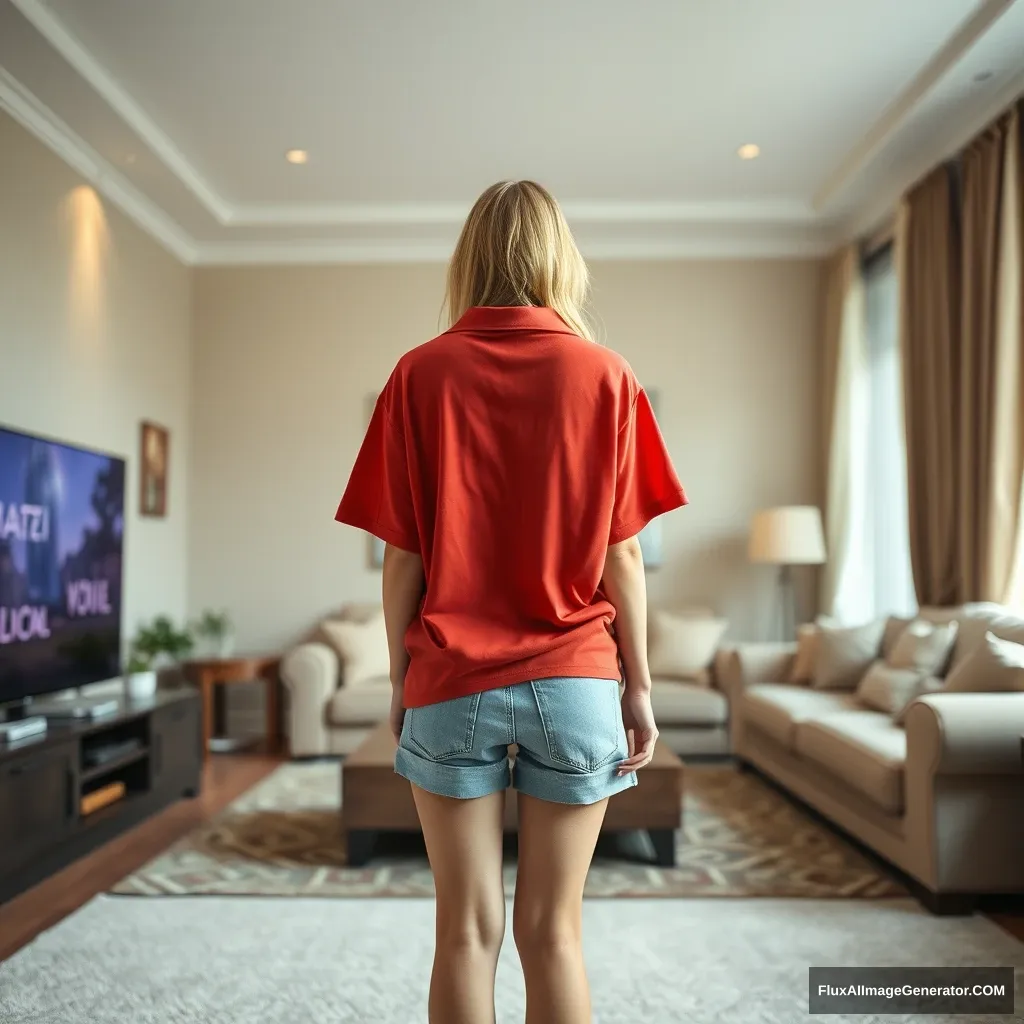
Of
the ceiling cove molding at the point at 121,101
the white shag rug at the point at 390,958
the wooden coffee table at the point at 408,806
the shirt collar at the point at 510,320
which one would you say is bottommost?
the white shag rug at the point at 390,958

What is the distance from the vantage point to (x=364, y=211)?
5586 mm

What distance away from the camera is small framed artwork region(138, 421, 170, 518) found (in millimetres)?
5328

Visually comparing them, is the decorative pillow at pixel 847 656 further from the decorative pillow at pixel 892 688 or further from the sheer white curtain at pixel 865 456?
the sheer white curtain at pixel 865 456

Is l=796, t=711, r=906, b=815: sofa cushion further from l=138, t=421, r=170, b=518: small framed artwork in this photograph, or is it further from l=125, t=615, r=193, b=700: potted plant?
l=138, t=421, r=170, b=518: small framed artwork

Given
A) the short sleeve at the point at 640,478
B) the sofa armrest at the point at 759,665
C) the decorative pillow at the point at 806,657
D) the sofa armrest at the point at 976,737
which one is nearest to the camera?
the short sleeve at the point at 640,478

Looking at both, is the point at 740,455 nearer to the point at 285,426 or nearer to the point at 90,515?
the point at 285,426

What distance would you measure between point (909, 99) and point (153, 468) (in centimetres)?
422

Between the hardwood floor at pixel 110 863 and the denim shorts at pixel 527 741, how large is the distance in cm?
197

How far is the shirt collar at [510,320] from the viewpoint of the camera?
121cm

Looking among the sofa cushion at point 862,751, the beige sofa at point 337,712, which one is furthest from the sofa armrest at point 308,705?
the sofa cushion at point 862,751

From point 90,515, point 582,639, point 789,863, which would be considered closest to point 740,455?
point 789,863

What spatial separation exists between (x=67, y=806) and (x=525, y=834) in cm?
259

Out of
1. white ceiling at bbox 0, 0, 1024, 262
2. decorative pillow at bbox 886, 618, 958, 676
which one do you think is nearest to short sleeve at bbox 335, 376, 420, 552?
white ceiling at bbox 0, 0, 1024, 262

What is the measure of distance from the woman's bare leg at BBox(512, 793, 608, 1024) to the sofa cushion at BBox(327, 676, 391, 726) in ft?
12.6
